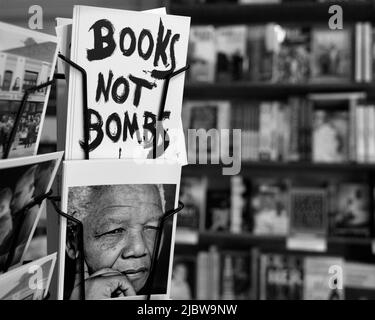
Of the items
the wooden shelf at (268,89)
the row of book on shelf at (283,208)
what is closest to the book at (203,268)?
the row of book on shelf at (283,208)

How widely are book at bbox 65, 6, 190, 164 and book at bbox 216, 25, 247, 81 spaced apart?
1272mm

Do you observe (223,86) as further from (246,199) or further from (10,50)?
(10,50)

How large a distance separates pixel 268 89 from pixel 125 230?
1389mm

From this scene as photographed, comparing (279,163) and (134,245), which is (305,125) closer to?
(279,163)

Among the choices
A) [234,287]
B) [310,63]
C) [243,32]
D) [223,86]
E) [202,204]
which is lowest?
[234,287]

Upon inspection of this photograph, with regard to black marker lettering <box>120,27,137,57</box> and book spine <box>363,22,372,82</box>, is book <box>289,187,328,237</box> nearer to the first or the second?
book spine <box>363,22,372,82</box>

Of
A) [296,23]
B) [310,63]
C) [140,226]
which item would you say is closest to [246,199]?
[310,63]

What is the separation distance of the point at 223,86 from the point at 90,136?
4.29 ft

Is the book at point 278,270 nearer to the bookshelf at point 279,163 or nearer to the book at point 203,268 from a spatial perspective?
the bookshelf at point 279,163

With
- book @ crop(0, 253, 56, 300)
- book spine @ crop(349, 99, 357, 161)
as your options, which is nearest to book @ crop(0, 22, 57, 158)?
book @ crop(0, 253, 56, 300)

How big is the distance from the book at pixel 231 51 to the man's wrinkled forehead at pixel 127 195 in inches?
51.3

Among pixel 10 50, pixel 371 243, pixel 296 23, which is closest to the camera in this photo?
pixel 10 50

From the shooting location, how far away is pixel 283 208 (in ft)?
5.45

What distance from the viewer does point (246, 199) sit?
1692 millimetres
